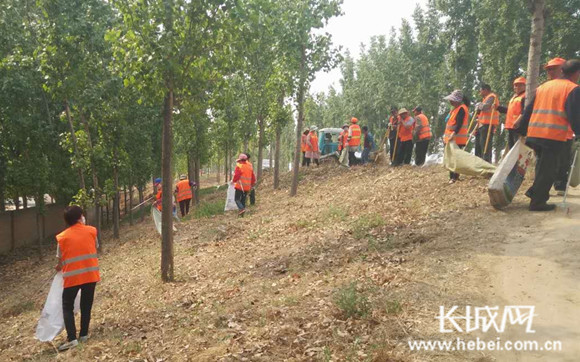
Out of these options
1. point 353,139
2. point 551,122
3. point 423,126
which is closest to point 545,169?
point 551,122

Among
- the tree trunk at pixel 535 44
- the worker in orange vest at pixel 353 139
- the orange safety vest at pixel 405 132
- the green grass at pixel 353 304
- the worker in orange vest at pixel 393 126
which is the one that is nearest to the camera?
the green grass at pixel 353 304

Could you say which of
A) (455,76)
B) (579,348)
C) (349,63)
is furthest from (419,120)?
(349,63)

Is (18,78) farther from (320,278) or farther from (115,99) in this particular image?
(320,278)

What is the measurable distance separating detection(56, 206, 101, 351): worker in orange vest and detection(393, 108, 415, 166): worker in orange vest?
372 inches

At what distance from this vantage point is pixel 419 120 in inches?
471

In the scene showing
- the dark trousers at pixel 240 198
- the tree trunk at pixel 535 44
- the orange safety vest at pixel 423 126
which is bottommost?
the dark trousers at pixel 240 198

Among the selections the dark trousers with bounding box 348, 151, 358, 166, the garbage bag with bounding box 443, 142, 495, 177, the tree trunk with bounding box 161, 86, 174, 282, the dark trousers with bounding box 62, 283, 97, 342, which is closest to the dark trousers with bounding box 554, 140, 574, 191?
the garbage bag with bounding box 443, 142, 495, 177

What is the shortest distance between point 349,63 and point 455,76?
67.2ft

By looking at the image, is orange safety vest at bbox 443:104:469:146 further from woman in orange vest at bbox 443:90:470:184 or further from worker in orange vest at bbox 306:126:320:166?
worker in orange vest at bbox 306:126:320:166

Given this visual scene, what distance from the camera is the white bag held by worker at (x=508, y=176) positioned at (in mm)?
6324

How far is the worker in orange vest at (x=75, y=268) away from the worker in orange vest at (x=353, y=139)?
Answer: 12.1m

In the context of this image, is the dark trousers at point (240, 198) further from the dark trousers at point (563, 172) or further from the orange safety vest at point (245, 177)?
the dark trousers at point (563, 172)

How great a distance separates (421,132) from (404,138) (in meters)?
0.77

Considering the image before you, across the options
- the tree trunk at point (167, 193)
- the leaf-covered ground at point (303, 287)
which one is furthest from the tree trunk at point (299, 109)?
the tree trunk at point (167, 193)
